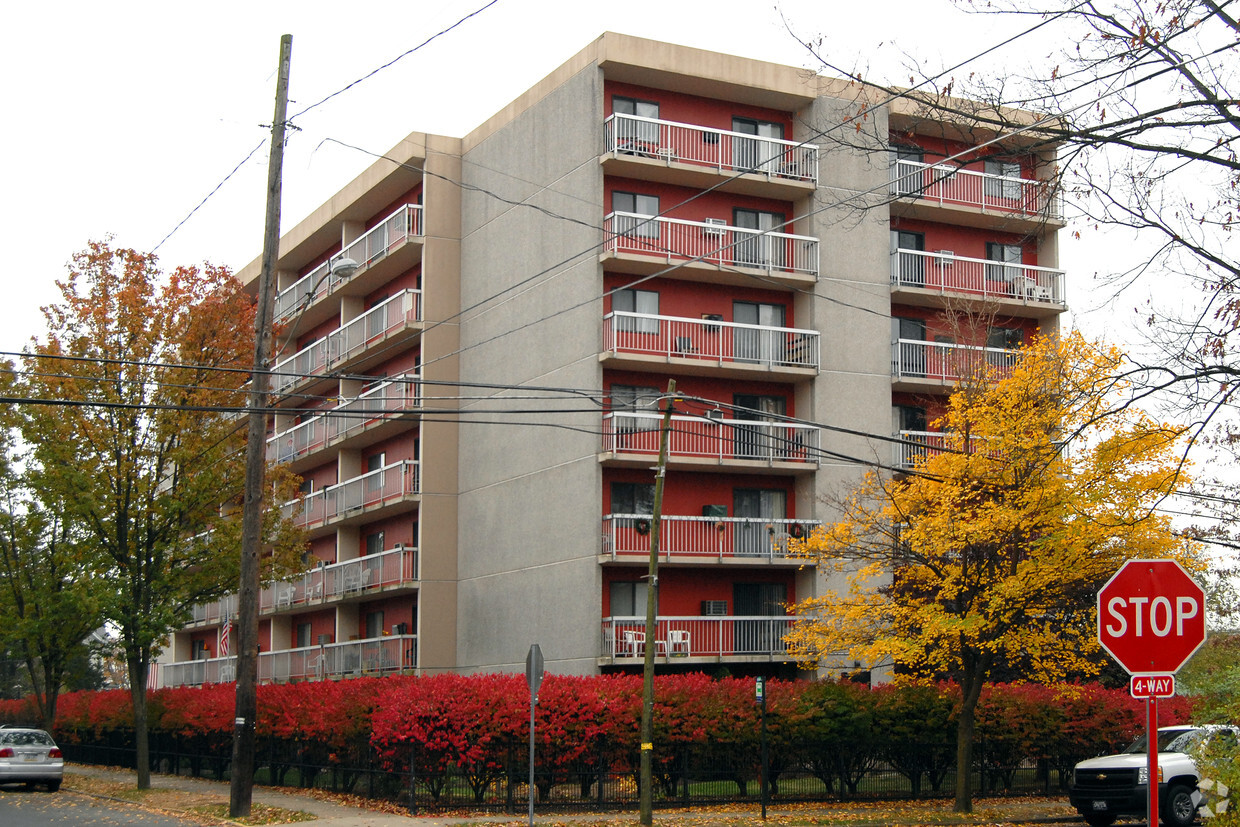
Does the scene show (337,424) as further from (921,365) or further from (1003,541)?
(1003,541)

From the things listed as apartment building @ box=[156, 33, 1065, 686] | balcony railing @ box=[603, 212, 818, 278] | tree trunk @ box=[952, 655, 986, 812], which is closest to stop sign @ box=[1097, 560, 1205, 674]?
tree trunk @ box=[952, 655, 986, 812]

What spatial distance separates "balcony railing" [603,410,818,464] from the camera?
107ft

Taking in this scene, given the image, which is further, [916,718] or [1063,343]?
[916,718]

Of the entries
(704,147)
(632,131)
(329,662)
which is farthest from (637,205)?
(329,662)

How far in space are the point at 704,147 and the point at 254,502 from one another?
16.8 meters

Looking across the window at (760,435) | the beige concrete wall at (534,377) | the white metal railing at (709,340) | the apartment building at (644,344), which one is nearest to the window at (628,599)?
the apartment building at (644,344)

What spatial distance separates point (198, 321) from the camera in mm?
31953

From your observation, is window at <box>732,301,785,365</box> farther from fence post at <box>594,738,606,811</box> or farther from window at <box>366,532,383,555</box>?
window at <box>366,532,383,555</box>

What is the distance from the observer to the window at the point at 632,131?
33.9 m

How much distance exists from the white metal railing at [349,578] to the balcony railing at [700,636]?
851 cm

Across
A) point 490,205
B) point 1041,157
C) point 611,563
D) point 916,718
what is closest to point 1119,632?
point 1041,157

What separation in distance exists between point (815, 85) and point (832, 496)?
37.5 feet

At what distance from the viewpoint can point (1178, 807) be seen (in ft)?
75.3

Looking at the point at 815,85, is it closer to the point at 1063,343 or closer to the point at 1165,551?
the point at 1063,343
